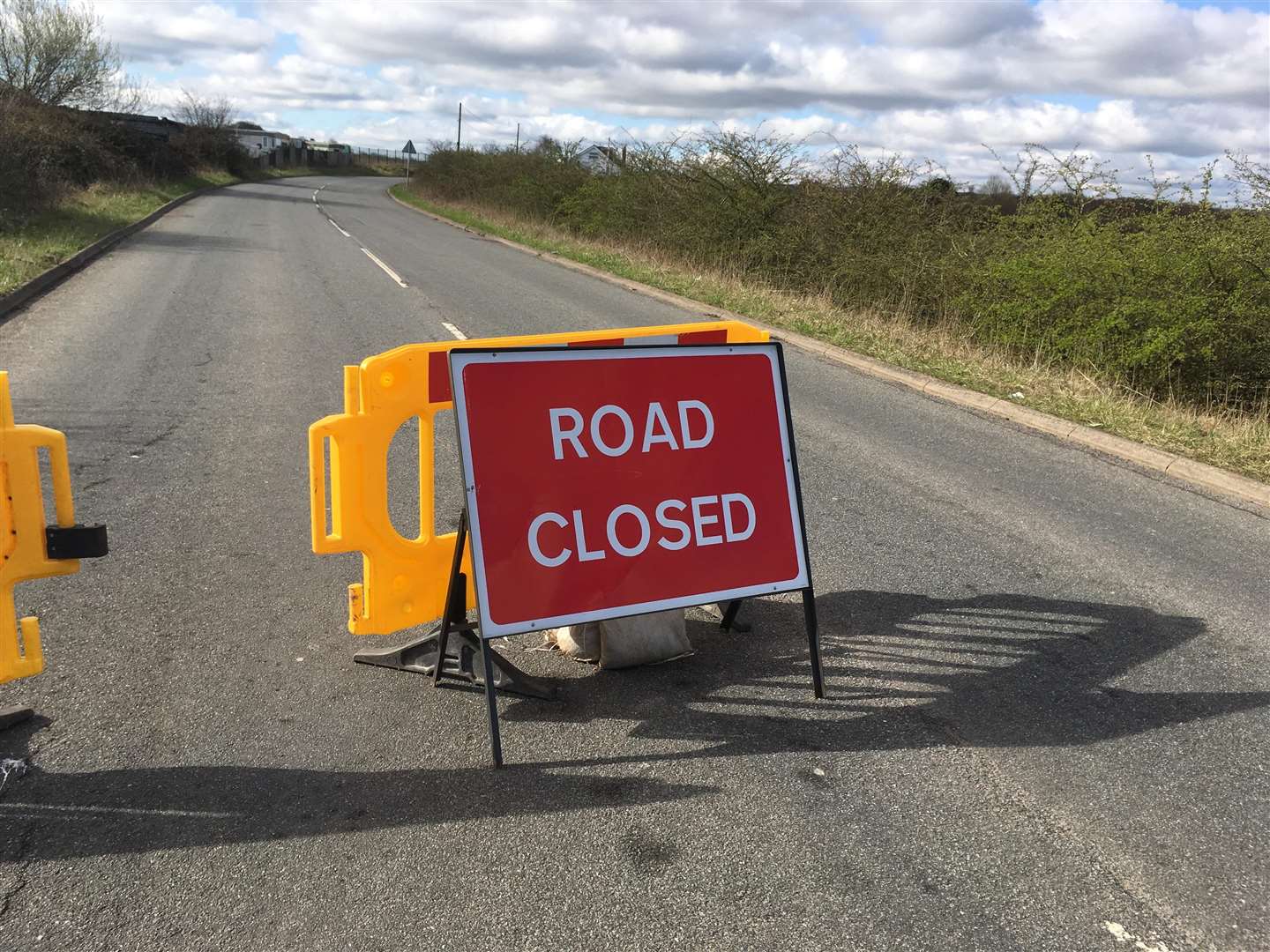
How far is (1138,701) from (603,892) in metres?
2.38

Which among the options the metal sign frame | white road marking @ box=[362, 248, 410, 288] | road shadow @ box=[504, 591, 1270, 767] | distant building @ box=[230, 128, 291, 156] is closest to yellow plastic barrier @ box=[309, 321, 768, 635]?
the metal sign frame

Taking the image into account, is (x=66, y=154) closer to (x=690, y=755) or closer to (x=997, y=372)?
(x=997, y=372)

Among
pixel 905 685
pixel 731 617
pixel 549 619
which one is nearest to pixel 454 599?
pixel 549 619

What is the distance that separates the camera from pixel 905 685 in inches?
154

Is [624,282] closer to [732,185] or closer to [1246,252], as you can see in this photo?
[732,185]

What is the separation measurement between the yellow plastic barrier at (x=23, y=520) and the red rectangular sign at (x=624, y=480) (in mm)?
1291

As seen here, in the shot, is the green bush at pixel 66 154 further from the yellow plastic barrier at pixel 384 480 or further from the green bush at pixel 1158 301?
the yellow plastic barrier at pixel 384 480

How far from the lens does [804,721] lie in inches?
142

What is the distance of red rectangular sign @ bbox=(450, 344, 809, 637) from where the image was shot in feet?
11.3

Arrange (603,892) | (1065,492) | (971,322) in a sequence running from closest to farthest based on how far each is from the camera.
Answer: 1. (603,892)
2. (1065,492)
3. (971,322)

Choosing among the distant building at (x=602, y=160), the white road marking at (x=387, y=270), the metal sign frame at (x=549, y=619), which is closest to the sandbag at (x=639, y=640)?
the metal sign frame at (x=549, y=619)

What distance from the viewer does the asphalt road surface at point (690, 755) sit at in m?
2.61

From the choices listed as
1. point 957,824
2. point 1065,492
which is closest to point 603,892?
point 957,824

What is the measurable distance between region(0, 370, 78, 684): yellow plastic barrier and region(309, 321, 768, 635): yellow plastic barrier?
0.81 m
